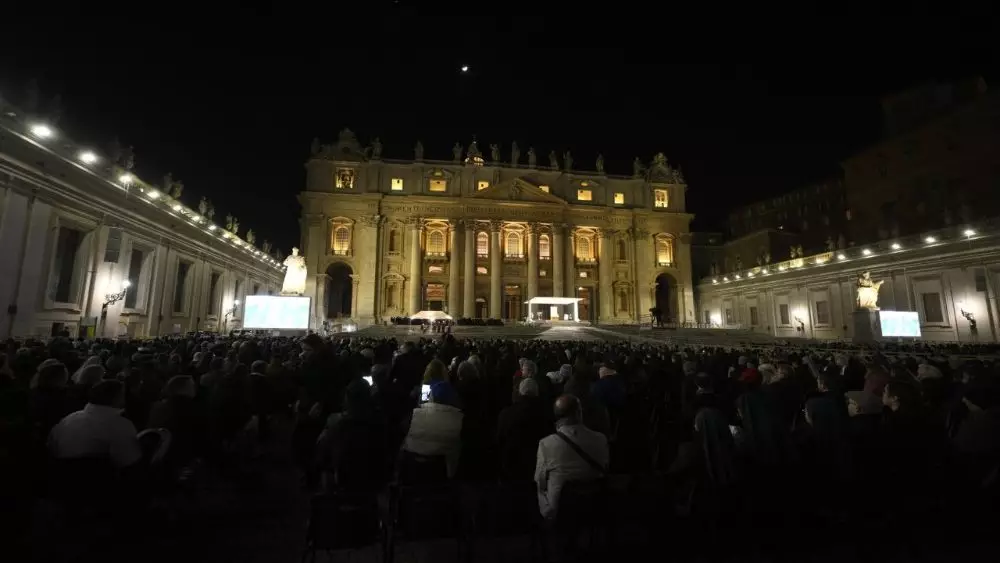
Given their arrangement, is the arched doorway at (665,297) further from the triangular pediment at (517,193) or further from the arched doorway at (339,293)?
the arched doorway at (339,293)

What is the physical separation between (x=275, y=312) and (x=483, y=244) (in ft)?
106

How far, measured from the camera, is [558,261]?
48.7 meters

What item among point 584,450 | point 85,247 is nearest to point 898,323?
point 584,450

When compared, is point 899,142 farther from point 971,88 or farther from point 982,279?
point 982,279

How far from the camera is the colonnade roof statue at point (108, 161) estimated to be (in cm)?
1529

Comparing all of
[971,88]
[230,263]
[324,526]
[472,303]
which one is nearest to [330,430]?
[324,526]

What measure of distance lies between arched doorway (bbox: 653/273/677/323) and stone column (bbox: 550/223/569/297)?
11927mm

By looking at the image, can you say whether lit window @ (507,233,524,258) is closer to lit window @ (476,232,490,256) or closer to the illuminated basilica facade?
the illuminated basilica facade

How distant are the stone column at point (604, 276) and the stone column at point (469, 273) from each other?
14.5 metres

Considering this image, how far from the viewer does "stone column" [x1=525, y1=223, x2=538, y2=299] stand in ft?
157

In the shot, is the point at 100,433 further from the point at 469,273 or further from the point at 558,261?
the point at 558,261

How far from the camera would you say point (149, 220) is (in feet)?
78.4

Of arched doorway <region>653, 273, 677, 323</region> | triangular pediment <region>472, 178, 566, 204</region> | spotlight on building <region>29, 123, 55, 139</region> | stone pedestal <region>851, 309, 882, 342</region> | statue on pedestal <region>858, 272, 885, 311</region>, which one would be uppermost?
triangular pediment <region>472, 178, 566, 204</region>

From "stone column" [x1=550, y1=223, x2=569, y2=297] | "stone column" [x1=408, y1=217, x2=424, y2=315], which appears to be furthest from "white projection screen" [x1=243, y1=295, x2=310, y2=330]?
"stone column" [x1=550, y1=223, x2=569, y2=297]
